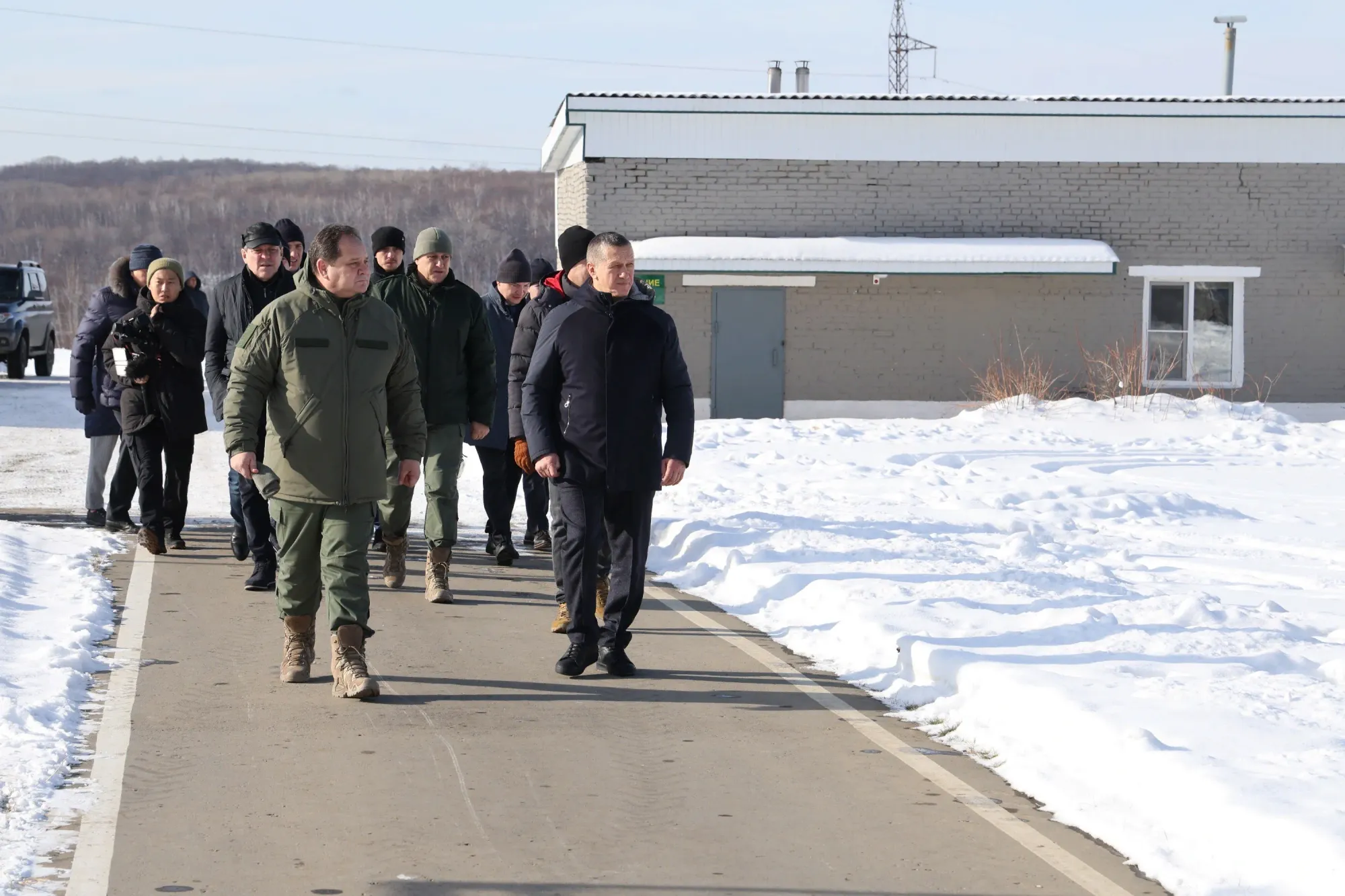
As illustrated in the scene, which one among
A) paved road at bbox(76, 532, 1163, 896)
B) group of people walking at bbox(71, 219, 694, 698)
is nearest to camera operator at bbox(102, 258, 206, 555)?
group of people walking at bbox(71, 219, 694, 698)

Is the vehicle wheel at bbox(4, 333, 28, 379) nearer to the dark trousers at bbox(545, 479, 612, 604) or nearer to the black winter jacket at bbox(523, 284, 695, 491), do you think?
the dark trousers at bbox(545, 479, 612, 604)

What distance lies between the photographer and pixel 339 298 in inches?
271

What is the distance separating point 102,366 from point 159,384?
1.48 m

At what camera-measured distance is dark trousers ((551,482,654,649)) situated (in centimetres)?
733

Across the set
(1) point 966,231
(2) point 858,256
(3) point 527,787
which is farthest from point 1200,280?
(3) point 527,787

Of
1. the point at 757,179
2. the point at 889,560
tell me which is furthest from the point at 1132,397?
the point at 889,560

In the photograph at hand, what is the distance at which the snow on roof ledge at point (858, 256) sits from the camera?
23516 mm

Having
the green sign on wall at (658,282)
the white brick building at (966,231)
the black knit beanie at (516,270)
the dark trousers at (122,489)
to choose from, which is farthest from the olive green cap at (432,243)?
the green sign on wall at (658,282)

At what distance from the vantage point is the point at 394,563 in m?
9.69

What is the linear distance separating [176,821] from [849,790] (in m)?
2.19

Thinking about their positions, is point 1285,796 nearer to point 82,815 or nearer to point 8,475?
point 82,815

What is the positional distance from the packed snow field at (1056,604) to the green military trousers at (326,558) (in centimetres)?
98

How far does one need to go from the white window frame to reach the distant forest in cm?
9659

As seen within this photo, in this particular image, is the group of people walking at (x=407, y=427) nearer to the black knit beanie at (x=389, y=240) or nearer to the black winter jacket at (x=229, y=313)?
the black winter jacket at (x=229, y=313)
